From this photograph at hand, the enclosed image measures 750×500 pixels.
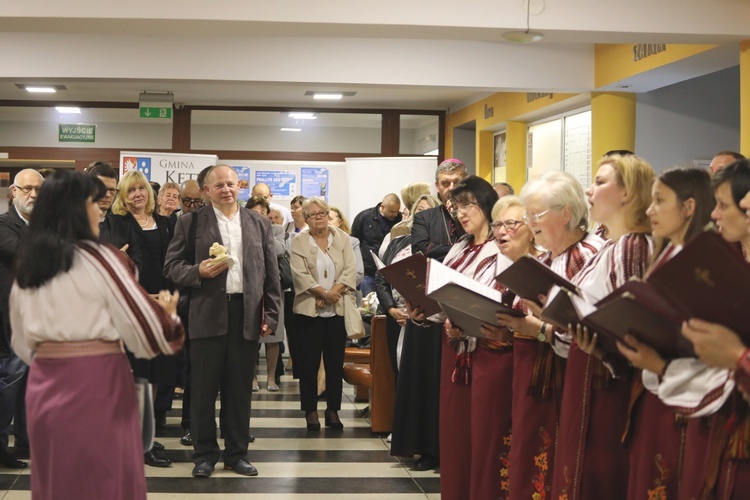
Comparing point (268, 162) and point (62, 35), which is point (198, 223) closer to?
point (62, 35)

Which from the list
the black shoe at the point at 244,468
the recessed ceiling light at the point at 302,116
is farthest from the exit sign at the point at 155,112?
the black shoe at the point at 244,468

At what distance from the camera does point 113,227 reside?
5160mm

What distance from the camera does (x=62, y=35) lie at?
905 cm

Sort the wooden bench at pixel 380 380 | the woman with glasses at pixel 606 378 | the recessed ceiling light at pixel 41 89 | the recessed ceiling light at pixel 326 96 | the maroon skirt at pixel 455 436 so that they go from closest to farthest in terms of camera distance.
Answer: the woman with glasses at pixel 606 378 → the maroon skirt at pixel 455 436 → the wooden bench at pixel 380 380 → the recessed ceiling light at pixel 41 89 → the recessed ceiling light at pixel 326 96

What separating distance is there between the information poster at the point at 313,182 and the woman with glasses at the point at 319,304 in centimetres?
786

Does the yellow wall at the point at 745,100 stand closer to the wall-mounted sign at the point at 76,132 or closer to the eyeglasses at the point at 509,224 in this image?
the eyeglasses at the point at 509,224

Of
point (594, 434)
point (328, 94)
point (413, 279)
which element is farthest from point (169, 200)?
point (328, 94)

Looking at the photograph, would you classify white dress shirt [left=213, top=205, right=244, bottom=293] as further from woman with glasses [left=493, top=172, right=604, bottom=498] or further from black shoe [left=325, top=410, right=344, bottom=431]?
woman with glasses [left=493, top=172, right=604, bottom=498]

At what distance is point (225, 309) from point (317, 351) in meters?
1.41

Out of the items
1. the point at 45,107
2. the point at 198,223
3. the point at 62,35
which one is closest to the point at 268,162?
the point at 45,107

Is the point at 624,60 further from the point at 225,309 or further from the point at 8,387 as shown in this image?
the point at 8,387

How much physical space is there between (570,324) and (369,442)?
142 inches

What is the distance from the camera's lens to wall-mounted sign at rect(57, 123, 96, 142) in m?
14.1

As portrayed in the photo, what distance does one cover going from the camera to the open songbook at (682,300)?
1.80 meters
